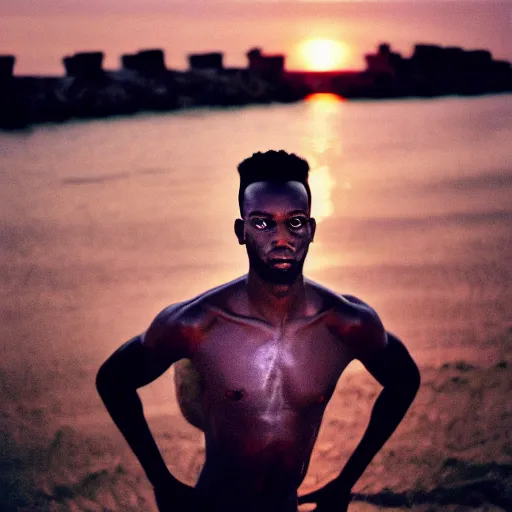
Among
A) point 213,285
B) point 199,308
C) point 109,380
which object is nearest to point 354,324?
point 199,308

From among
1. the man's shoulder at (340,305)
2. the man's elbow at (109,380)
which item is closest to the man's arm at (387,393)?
the man's shoulder at (340,305)

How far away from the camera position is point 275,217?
2.41m

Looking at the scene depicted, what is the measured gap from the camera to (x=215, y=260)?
7.51 m

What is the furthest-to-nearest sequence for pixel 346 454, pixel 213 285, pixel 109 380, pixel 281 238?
pixel 213 285, pixel 346 454, pixel 109 380, pixel 281 238

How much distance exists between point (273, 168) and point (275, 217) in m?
0.20

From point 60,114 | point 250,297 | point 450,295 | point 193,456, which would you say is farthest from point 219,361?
point 60,114

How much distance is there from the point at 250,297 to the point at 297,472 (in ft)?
2.53

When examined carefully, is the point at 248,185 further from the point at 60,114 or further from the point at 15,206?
the point at 60,114

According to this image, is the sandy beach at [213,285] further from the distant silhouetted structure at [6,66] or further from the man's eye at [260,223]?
the distant silhouetted structure at [6,66]

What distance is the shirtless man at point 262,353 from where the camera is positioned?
246cm

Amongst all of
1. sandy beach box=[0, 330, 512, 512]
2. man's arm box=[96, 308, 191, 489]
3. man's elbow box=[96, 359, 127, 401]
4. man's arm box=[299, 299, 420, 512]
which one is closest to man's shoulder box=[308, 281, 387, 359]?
man's arm box=[299, 299, 420, 512]

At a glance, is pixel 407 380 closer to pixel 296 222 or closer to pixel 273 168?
pixel 296 222

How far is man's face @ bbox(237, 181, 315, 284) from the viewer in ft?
7.89

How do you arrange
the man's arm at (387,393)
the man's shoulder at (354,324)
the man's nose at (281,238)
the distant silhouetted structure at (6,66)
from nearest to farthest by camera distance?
the man's nose at (281,238)
the man's shoulder at (354,324)
the man's arm at (387,393)
the distant silhouetted structure at (6,66)
